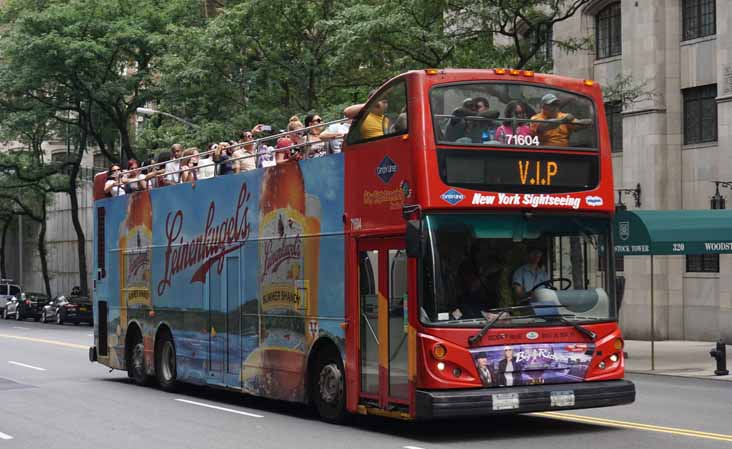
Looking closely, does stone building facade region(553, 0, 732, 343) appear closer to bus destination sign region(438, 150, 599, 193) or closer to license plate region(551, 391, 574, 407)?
bus destination sign region(438, 150, 599, 193)

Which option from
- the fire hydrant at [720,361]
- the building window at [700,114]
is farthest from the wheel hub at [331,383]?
→ the building window at [700,114]

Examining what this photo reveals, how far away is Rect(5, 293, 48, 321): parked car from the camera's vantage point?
60.7 meters

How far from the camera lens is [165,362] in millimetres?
19906

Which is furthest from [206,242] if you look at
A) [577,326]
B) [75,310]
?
[75,310]

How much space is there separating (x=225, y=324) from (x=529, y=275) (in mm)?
6281

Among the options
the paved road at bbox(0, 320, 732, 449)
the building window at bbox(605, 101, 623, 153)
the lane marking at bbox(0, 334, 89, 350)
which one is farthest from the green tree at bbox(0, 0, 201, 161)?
the paved road at bbox(0, 320, 732, 449)

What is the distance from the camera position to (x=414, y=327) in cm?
1221

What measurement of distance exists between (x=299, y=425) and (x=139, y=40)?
109ft

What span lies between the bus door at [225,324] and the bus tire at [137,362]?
10.8 ft

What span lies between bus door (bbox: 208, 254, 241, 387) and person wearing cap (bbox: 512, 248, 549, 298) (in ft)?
18.5

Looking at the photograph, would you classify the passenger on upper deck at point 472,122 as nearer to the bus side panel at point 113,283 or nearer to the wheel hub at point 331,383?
the wheel hub at point 331,383

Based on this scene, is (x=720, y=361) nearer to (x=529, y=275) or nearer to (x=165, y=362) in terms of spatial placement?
(x=165, y=362)

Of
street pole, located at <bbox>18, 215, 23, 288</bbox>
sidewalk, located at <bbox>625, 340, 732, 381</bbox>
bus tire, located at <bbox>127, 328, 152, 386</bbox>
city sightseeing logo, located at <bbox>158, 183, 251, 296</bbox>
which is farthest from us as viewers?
street pole, located at <bbox>18, 215, 23, 288</bbox>

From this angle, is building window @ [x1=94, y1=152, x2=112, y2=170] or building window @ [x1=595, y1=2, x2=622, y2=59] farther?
building window @ [x1=94, y1=152, x2=112, y2=170]
